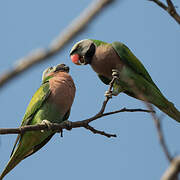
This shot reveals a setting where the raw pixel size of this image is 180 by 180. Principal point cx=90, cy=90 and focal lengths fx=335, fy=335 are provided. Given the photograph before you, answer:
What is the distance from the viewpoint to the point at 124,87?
582 centimetres

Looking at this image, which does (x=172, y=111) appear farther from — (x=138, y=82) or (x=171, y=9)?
(x=171, y=9)

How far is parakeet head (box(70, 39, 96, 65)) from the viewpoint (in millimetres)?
6285

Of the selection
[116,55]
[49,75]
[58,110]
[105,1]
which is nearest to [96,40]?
[116,55]

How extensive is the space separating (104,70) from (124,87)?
1.72 ft

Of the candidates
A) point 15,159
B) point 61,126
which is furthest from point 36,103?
point 15,159

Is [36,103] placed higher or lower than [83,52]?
lower

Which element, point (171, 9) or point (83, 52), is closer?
point (171, 9)

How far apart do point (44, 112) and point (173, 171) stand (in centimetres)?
443

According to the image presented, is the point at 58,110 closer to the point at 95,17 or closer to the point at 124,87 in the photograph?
the point at 124,87

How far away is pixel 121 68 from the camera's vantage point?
606 cm

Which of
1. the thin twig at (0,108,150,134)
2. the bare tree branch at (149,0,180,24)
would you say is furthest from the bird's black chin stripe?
the bare tree branch at (149,0,180,24)

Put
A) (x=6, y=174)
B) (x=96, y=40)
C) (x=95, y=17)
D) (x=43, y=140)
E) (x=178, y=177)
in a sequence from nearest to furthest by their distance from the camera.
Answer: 1. (x=178, y=177)
2. (x=95, y=17)
3. (x=6, y=174)
4. (x=43, y=140)
5. (x=96, y=40)

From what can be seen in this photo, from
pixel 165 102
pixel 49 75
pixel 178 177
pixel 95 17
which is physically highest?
pixel 49 75

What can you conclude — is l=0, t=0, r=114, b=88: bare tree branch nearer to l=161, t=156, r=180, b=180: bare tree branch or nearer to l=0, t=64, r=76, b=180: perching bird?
l=161, t=156, r=180, b=180: bare tree branch
